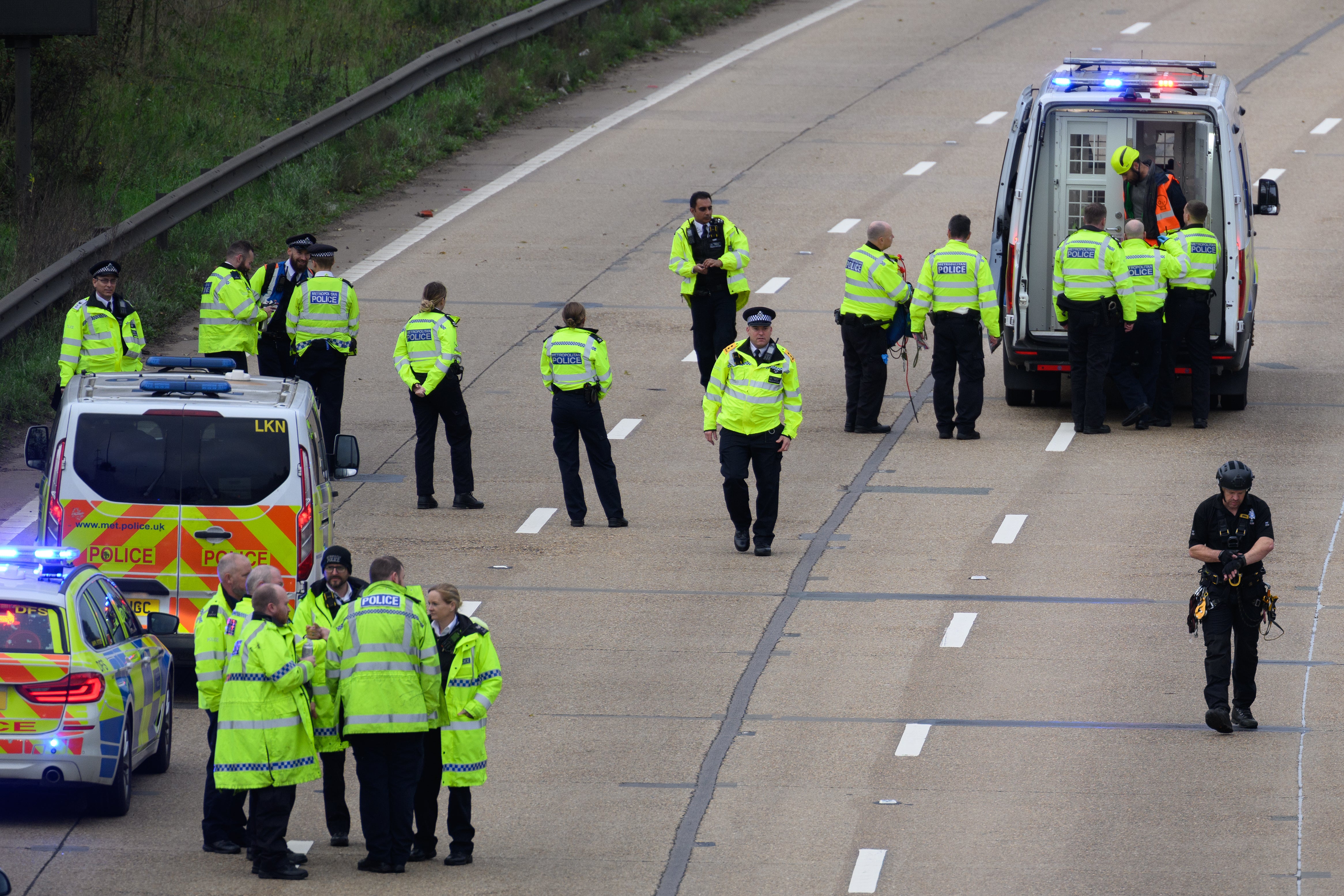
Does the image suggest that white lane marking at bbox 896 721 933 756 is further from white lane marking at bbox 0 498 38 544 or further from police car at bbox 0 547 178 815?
white lane marking at bbox 0 498 38 544

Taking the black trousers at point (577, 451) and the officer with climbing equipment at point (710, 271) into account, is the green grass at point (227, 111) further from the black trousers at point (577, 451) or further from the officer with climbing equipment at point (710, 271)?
the officer with climbing equipment at point (710, 271)

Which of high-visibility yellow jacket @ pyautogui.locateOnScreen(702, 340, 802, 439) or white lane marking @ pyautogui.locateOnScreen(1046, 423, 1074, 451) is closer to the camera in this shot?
high-visibility yellow jacket @ pyautogui.locateOnScreen(702, 340, 802, 439)

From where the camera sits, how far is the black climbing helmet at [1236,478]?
1239 cm

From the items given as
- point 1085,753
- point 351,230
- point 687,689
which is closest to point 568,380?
point 687,689

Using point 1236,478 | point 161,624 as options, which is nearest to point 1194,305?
point 1236,478

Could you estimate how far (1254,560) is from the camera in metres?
12.3

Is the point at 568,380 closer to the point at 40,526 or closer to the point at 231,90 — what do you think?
the point at 40,526

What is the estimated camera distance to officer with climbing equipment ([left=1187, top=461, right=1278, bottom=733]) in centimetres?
1235

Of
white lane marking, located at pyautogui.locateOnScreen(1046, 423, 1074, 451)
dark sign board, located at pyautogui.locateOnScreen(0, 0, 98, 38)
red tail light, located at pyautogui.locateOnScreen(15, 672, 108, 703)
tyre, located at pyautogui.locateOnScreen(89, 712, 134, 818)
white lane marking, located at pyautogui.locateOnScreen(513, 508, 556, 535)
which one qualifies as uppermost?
dark sign board, located at pyautogui.locateOnScreen(0, 0, 98, 38)

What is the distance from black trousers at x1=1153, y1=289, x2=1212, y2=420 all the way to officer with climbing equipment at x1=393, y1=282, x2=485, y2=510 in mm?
5881

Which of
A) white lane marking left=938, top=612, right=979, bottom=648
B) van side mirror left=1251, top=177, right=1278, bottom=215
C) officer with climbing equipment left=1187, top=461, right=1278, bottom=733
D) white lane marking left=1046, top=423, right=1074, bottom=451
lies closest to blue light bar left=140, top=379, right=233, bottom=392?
white lane marking left=938, top=612, right=979, bottom=648

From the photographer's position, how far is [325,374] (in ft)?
57.9

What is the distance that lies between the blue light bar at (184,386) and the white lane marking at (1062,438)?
25.1 feet

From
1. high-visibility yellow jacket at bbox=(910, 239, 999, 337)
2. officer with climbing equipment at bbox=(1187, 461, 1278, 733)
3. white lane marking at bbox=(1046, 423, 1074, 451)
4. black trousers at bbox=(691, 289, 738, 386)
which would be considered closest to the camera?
officer with climbing equipment at bbox=(1187, 461, 1278, 733)
